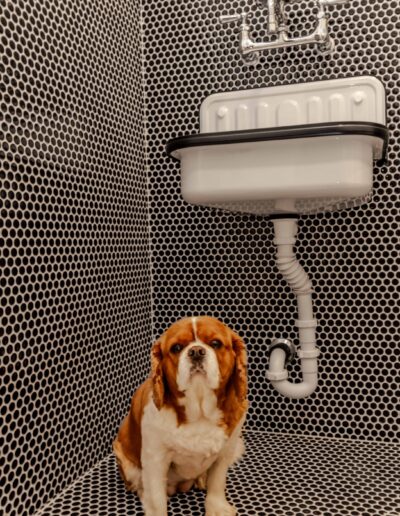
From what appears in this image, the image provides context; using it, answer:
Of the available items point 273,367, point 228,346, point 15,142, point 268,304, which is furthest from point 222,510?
point 15,142

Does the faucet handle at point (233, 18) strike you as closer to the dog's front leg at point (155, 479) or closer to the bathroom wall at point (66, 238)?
the bathroom wall at point (66, 238)

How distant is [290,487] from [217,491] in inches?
12.1

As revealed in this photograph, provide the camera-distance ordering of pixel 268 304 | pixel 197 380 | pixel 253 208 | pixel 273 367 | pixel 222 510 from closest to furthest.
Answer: pixel 197 380 < pixel 222 510 < pixel 253 208 < pixel 273 367 < pixel 268 304

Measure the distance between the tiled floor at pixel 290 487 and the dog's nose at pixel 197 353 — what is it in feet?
1.66

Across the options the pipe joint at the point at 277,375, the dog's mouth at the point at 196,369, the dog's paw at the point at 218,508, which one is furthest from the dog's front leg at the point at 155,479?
the pipe joint at the point at 277,375

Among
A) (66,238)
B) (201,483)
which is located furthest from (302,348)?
(66,238)

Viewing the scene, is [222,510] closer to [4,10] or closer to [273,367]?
[273,367]

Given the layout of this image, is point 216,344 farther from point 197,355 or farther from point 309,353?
point 309,353

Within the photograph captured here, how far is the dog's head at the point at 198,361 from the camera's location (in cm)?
121

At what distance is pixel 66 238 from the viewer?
1.59 m

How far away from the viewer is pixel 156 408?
4.17 ft

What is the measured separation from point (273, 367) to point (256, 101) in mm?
983

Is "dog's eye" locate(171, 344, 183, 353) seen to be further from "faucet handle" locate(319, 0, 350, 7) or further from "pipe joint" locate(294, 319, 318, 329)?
"faucet handle" locate(319, 0, 350, 7)

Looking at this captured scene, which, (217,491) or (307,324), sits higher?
(307,324)
